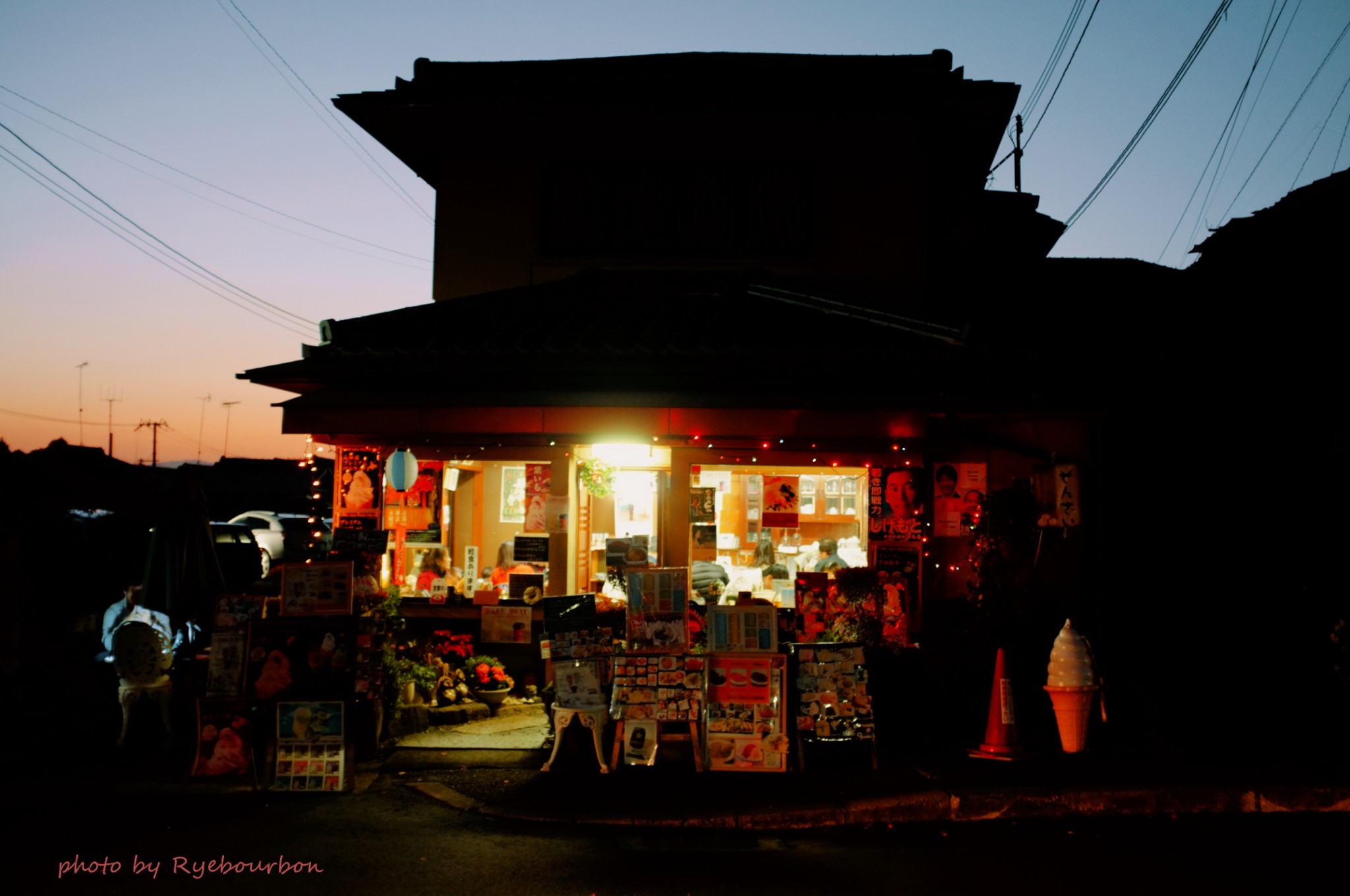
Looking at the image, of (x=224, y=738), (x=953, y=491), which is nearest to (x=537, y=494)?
(x=224, y=738)

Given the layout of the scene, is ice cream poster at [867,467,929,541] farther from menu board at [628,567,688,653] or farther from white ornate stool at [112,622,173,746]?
white ornate stool at [112,622,173,746]

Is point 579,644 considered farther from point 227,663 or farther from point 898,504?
point 898,504

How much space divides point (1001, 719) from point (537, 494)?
19.3 feet

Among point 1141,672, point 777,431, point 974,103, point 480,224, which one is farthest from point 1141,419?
point 480,224

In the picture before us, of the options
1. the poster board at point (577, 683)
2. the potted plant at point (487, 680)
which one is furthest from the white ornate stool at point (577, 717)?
the potted plant at point (487, 680)

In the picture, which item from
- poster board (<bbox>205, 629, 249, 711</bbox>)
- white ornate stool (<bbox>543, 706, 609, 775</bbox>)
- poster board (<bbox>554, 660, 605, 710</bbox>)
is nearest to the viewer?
poster board (<bbox>205, 629, 249, 711</bbox>)

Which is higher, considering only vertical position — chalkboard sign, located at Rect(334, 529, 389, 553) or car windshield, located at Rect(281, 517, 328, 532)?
car windshield, located at Rect(281, 517, 328, 532)

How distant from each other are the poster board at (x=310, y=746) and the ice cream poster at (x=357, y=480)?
3.42 meters

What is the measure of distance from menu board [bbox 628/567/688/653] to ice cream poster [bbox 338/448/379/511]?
4.15m

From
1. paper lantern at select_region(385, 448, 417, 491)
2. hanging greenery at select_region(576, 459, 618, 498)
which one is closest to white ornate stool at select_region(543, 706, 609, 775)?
hanging greenery at select_region(576, 459, 618, 498)

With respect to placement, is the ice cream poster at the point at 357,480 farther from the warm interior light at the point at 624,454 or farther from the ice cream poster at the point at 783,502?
the ice cream poster at the point at 783,502

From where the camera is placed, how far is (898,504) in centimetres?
1111

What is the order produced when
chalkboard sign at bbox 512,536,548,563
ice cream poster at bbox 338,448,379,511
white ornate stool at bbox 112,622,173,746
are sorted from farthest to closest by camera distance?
1. ice cream poster at bbox 338,448,379,511
2. chalkboard sign at bbox 512,536,548,563
3. white ornate stool at bbox 112,622,173,746

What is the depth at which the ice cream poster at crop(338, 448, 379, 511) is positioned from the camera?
447 inches
